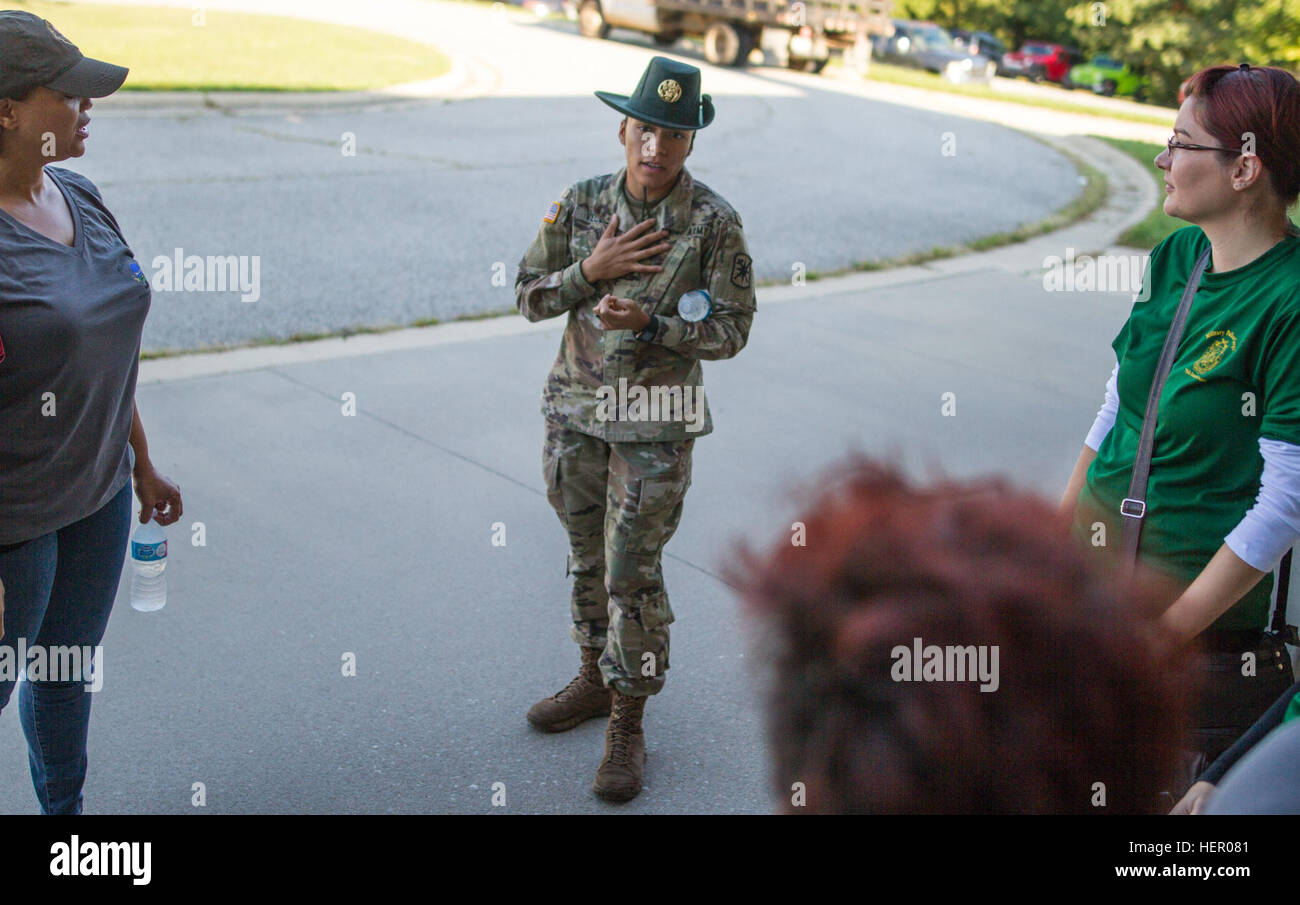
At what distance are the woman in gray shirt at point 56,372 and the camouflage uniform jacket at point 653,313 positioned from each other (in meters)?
1.15

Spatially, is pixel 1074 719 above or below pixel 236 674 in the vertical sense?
above

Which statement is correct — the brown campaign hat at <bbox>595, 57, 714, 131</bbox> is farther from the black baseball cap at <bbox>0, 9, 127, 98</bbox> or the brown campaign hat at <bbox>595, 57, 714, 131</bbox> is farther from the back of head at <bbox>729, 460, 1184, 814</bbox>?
the back of head at <bbox>729, 460, 1184, 814</bbox>

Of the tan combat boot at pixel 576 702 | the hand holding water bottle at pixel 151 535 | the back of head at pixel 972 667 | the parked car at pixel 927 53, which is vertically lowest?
the tan combat boot at pixel 576 702

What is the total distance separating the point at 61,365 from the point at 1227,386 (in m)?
2.26

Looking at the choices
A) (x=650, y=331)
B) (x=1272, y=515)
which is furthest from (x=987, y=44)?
(x=1272, y=515)

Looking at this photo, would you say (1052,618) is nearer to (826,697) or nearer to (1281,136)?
(826,697)

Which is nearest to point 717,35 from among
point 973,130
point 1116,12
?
point 973,130

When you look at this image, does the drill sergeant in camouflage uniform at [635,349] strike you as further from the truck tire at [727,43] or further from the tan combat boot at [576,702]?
the truck tire at [727,43]

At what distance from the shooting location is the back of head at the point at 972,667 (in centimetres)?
95

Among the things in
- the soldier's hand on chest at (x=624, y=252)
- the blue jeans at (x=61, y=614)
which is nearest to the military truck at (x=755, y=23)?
the soldier's hand on chest at (x=624, y=252)

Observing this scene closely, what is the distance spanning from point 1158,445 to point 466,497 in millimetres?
3489

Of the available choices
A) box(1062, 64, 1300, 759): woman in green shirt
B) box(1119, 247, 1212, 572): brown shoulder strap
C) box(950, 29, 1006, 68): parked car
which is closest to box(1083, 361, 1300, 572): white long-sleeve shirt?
box(1062, 64, 1300, 759): woman in green shirt

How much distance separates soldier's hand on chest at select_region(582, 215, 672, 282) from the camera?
10.6 feet
